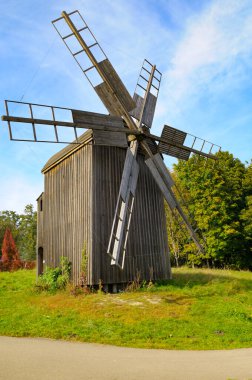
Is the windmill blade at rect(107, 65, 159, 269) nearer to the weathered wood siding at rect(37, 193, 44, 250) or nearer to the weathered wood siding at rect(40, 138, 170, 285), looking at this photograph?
the weathered wood siding at rect(40, 138, 170, 285)

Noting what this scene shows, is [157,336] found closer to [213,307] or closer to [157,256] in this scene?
[213,307]

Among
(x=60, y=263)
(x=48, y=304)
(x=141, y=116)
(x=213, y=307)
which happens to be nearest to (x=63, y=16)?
(x=141, y=116)

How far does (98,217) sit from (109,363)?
848 cm

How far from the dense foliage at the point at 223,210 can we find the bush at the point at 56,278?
2009cm

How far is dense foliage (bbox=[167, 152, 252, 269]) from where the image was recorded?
112 feet

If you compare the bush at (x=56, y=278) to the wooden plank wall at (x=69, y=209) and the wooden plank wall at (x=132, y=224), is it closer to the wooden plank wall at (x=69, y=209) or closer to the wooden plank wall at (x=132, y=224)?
the wooden plank wall at (x=69, y=209)

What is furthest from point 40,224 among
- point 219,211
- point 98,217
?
point 219,211

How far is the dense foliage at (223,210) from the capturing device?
34.2m

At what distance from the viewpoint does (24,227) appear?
65.5m

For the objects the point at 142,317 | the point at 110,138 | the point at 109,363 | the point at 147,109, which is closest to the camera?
the point at 109,363

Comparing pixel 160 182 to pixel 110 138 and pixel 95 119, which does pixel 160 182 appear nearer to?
pixel 110 138

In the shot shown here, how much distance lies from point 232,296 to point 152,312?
14.2 ft

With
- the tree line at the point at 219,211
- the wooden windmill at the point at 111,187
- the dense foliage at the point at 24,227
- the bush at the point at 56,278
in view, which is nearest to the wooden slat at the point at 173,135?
the wooden windmill at the point at 111,187

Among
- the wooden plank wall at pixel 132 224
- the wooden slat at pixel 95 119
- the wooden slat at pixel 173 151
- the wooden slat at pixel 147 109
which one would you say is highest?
the wooden slat at pixel 147 109
